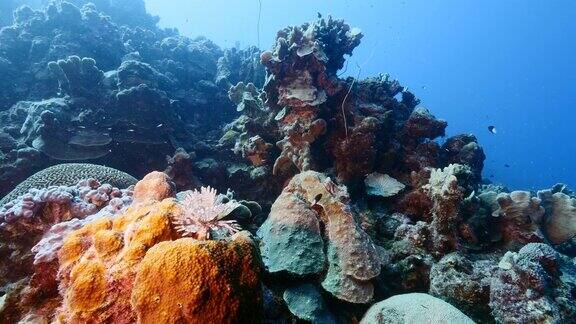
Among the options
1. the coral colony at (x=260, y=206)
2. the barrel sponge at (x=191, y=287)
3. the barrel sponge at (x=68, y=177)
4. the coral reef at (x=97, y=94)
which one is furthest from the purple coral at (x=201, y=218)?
the coral reef at (x=97, y=94)

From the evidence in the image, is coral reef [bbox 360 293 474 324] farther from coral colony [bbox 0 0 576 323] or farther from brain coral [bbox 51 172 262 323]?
brain coral [bbox 51 172 262 323]

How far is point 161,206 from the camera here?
7.57ft

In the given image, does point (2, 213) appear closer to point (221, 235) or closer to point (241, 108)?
point (221, 235)

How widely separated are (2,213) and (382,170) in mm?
5253

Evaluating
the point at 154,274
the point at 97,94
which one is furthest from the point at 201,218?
the point at 97,94

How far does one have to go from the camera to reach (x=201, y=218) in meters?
2.17

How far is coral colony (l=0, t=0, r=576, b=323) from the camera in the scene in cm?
207

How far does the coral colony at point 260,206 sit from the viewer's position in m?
2.07

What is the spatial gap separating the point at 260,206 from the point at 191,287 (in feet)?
10.6

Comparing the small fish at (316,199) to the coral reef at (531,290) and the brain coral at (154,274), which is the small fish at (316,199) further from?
the coral reef at (531,290)

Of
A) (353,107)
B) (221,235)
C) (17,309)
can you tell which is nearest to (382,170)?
(353,107)

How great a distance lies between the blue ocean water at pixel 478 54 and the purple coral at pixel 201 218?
96821 millimetres

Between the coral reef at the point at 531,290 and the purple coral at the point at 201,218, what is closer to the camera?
the purple coral at the point at 201,218

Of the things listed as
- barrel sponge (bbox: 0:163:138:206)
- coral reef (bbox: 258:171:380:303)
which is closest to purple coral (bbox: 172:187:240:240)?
coral reef (bbox: 258:171:380:303)
